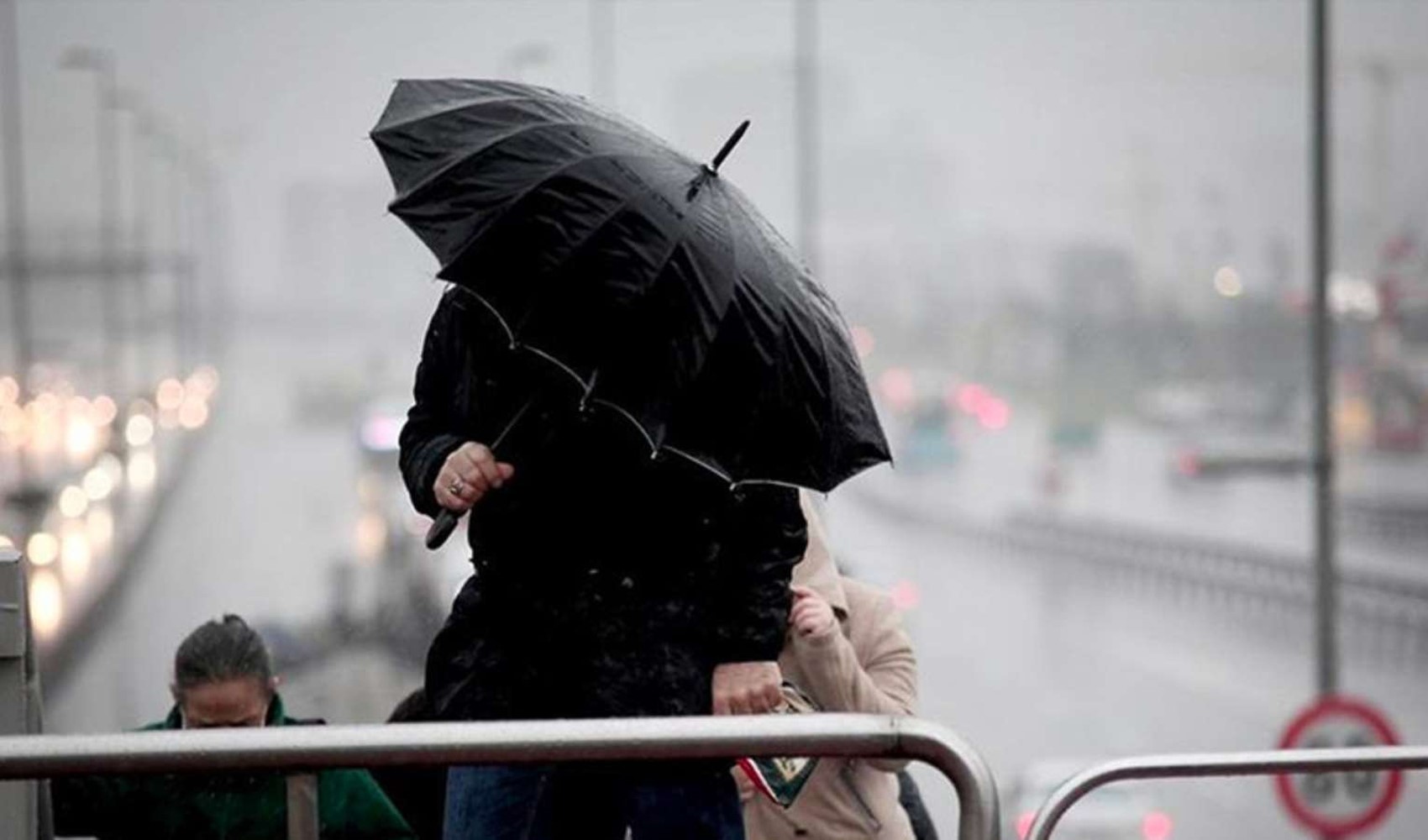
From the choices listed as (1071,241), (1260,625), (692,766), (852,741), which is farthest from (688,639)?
(1071,241)

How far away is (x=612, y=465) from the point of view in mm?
3873

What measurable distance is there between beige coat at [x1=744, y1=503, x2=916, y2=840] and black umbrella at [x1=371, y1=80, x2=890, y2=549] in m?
0.25

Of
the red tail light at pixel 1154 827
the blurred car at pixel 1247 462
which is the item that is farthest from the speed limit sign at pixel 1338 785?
the red tail light at pixel 1154 827

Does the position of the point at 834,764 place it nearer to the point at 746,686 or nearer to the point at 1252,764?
the point at 746,686

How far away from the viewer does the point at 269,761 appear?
3293 mm

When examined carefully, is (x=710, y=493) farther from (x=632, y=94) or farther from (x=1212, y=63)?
(x=1212, y=63)

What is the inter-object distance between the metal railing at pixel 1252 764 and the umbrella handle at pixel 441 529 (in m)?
0.94

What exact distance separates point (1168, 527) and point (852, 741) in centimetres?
4759

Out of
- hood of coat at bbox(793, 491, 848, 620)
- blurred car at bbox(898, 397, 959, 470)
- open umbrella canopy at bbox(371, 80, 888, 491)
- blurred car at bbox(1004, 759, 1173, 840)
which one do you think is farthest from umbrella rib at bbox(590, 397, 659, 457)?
blurred car at bbox(898, 397, 959, 470)

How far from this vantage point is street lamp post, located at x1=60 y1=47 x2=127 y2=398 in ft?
149

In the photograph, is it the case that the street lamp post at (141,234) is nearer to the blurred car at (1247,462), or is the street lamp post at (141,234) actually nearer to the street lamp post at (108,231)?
the street lamp post at (108,231)

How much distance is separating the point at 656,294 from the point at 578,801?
0.71 m

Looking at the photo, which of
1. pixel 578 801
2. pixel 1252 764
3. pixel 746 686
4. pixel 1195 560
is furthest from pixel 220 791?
pixel 1195 560

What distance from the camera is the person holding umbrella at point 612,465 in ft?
Answer: 12.6
